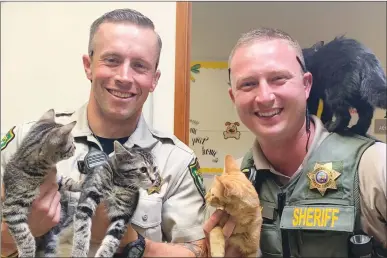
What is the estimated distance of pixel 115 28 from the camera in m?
1.11

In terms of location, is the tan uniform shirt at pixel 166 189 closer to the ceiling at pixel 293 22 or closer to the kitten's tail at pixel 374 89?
the ceiling at pixel 293 22

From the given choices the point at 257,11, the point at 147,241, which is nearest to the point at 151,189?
the point at 147,241

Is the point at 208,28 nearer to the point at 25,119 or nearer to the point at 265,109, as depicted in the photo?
the point at 265,109

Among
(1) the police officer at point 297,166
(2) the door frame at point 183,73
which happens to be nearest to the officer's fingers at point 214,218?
(1) the police officer at point 297,166

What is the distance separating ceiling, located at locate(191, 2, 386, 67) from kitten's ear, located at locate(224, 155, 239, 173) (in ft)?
0.85

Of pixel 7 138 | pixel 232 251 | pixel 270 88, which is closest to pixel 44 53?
pixel 7 138

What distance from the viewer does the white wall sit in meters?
1.17

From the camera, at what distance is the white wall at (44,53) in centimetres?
117

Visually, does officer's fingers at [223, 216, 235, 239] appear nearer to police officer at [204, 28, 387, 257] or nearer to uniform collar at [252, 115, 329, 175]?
police officer at [204, 28, 387, 257]

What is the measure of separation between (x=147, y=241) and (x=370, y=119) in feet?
2.11

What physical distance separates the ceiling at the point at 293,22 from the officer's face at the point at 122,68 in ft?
0.42

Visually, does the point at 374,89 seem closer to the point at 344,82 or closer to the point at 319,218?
the point at 344,82

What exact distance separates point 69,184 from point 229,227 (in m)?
0.43

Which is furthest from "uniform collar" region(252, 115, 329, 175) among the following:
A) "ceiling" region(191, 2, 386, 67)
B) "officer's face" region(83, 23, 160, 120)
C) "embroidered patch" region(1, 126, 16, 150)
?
"embroidered patch" region(1, 126, 16, 150)
